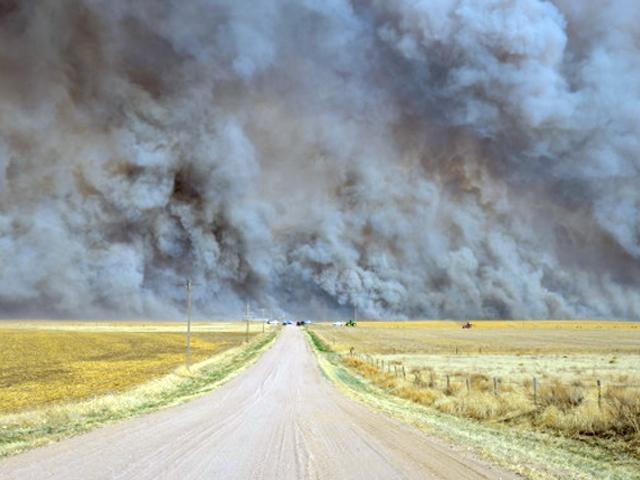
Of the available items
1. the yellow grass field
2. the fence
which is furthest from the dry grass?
the fence

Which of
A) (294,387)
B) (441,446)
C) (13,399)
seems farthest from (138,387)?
(441,446)

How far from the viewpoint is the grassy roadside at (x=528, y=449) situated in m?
12.0

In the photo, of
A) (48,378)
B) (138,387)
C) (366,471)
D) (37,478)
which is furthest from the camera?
(48,378)

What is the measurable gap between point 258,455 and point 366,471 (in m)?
2.79

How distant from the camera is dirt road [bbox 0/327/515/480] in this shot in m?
10.8

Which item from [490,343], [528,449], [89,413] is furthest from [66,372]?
[490,343]

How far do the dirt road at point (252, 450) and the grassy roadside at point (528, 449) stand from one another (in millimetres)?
851

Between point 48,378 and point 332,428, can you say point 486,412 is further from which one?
point 48,378

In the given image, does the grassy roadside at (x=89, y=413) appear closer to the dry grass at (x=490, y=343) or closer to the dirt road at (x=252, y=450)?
the dirt road at (x=252, y=450)

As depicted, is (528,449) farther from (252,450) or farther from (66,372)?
(66,372)

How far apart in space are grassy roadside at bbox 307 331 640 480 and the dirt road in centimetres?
85

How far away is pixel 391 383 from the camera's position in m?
32.5

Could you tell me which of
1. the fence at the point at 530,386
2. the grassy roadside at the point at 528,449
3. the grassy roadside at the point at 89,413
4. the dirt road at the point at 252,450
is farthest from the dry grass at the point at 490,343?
the dirt road at the point at 252,450

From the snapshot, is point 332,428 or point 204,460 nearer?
point 204,460
